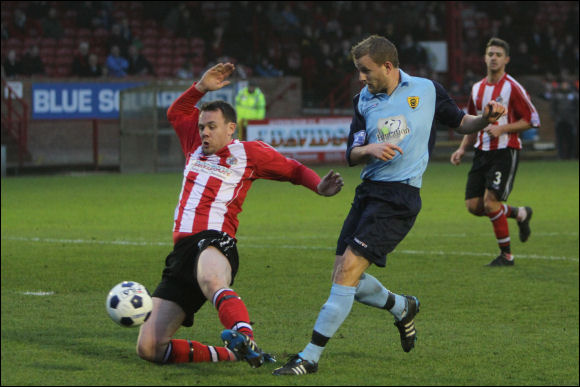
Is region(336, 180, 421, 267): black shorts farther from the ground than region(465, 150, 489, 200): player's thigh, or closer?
farther from the ground

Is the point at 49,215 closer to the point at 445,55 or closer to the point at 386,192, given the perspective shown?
the point at 386,192

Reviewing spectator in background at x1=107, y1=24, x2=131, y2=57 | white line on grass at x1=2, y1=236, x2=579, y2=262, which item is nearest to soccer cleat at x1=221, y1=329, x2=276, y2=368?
white line on grass at x1=2, y1=236, x2=579, y2=262

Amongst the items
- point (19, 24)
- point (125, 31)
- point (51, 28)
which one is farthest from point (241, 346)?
point (51, 28)

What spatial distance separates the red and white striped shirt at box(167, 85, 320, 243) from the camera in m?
5.80

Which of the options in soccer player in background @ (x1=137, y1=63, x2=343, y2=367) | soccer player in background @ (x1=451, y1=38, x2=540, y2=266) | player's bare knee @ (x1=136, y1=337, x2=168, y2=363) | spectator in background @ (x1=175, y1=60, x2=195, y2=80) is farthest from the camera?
spectator in background @ (x1=175, y1=60, x2=195, y2=80)

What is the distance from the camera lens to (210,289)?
5.66m

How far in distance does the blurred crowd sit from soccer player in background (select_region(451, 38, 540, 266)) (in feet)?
58.0

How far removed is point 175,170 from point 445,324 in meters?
18.2

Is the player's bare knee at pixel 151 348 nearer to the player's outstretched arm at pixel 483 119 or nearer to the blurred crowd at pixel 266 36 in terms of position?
the player's outstretched arm at pixel 483 119

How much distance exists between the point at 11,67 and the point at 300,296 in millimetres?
18749

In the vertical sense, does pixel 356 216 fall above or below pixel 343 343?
above

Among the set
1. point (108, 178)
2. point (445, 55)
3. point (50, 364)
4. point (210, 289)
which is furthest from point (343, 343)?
point (445, 55)

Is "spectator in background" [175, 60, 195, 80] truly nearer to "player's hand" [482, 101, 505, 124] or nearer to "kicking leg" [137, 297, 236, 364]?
"kicking leg" [137, 297, 236, 364]

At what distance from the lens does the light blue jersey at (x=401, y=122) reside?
4515mm
